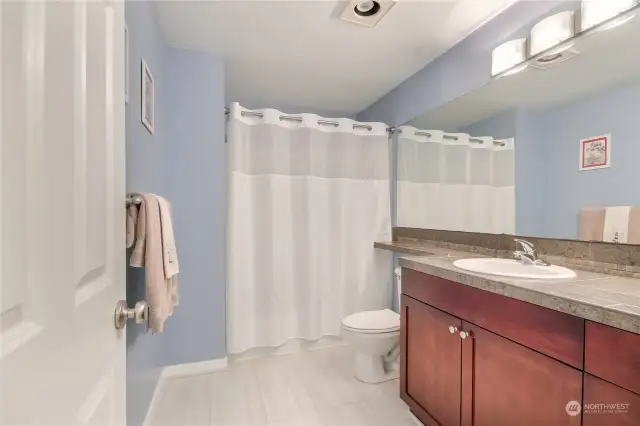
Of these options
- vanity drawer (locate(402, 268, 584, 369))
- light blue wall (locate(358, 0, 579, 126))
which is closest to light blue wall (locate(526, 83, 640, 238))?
light blue wall (locate(358, 0, 579, 126))

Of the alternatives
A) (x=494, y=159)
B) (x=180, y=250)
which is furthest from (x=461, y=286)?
(x=180, y=250)

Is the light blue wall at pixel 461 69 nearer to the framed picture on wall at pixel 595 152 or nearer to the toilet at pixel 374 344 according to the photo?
the framed picture on wall at pixel 595 152

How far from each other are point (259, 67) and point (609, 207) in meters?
2.32

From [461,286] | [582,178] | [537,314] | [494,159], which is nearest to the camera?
[537,314]

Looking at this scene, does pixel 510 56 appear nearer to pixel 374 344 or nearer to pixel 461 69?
pixel 461 69

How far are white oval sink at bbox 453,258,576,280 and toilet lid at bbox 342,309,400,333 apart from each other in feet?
2.37

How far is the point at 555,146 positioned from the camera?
1647mm

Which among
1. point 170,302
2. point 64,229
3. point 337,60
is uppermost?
point 337,60

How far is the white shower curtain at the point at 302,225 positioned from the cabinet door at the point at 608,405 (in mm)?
1929

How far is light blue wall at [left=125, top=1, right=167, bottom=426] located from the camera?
4.48 ft

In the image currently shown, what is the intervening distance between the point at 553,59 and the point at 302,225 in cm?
188

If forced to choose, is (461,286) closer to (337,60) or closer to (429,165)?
(429,165)

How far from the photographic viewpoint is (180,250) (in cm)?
220

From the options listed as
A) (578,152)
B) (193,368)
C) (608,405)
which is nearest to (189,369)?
(193,368)
